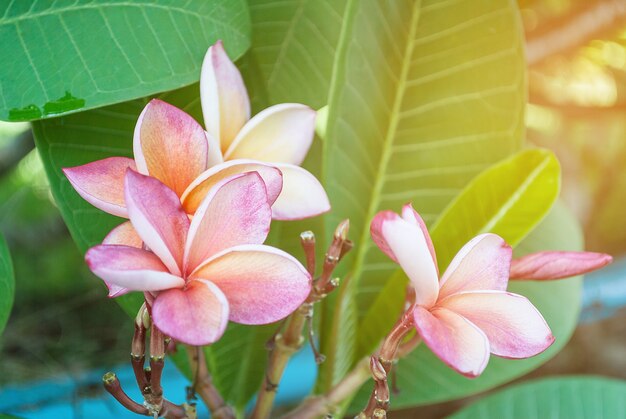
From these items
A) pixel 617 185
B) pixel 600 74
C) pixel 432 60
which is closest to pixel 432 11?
pixel 432 60

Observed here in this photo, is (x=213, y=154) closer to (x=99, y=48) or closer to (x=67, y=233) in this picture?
(x=99, y=48)

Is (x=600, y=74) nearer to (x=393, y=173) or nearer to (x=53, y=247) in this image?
(x=393, y=173)

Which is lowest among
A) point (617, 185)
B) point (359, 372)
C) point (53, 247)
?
point (617, 185)

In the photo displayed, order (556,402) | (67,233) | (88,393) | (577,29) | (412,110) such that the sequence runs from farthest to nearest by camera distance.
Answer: (67,233), (577,29), (88,393), (556,402), (412,110)

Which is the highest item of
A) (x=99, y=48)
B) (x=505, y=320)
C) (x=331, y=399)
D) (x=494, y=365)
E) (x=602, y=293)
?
(x=99, y=48)

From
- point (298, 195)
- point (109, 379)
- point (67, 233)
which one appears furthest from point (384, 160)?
A: point (67, 233)

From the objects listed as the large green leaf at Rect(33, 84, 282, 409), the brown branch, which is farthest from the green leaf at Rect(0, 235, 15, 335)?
the brown branch

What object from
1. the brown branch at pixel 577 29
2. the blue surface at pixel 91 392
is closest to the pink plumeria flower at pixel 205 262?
the blue surface at pixel 91 392

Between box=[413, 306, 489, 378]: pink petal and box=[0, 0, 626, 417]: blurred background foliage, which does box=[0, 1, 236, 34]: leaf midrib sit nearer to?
box=[413, 306, 489, 378]: pink petal
